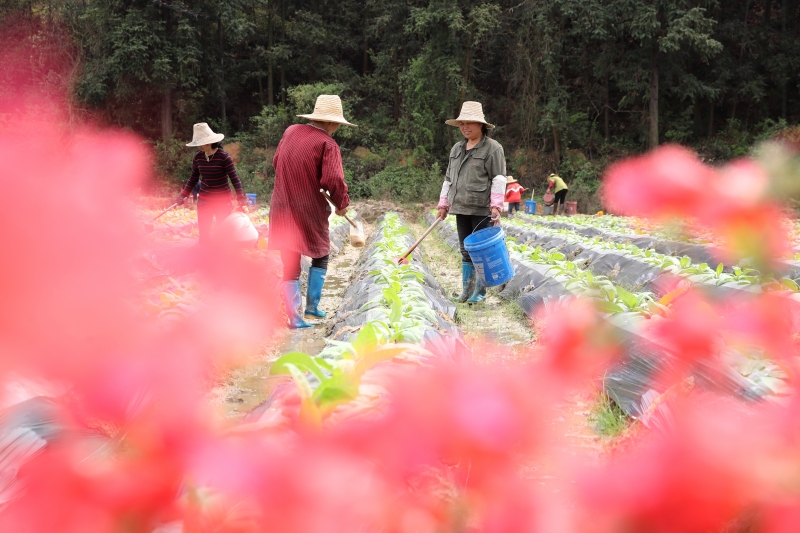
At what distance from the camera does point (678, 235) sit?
60 centimetres

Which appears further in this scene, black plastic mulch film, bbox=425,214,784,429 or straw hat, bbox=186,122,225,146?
straw hat, bbox=186,122,225,146

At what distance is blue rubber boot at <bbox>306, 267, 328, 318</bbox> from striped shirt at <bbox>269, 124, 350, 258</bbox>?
0.22 m

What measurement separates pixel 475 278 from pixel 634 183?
491 cm

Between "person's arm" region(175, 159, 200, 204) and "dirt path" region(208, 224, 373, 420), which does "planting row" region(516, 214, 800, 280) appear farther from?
"person's arm" region(175, 159, 200, 204)

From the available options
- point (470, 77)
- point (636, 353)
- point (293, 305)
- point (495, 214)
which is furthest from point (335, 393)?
point (470, 77)

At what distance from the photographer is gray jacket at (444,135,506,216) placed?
514 cm

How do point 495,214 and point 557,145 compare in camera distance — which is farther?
point 557,145

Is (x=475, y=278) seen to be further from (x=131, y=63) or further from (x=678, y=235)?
(x=131, y=63)

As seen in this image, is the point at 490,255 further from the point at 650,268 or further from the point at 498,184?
the point at 650,268

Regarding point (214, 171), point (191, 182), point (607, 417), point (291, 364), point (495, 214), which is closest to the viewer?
point (291, 364)

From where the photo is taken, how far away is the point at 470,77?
22.5m

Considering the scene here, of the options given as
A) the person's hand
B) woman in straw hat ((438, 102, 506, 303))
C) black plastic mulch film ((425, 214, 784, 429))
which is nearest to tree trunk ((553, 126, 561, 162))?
black plastic mulch film ((425, 214, 784, 429))

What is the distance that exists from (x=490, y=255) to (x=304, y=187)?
1379 millimetres

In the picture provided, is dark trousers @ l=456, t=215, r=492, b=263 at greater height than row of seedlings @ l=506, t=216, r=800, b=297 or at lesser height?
greater
